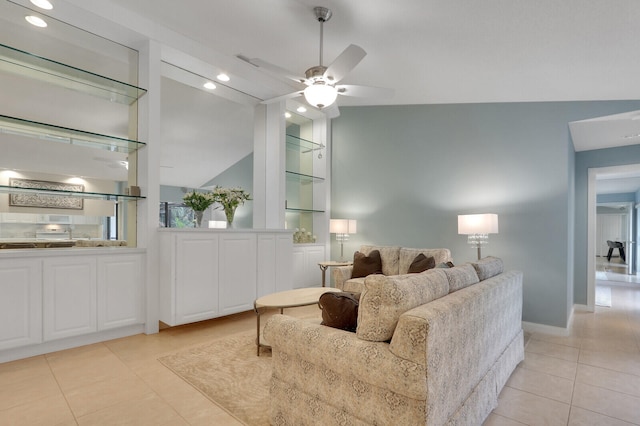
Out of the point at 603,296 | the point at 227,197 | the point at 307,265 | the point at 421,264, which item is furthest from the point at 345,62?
the point at 603,296

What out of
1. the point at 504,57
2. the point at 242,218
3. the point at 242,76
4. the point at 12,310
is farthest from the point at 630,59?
the point at 12,310

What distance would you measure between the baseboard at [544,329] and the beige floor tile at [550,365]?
2.97 feet

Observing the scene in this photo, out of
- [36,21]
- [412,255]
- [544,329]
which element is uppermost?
[36,21]

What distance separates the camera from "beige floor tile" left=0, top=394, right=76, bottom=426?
193 cm

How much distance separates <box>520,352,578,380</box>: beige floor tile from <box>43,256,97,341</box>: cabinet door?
3.98 m

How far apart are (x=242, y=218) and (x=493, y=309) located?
393 cm

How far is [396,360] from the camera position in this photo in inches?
57.2

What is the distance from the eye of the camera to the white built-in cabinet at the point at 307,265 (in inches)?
212

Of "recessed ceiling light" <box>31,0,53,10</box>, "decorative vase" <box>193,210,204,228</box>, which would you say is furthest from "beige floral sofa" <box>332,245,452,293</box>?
"recessed ceiling light" <box>31,0,53,10</box>

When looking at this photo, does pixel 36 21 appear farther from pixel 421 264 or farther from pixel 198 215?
pixel 421 264

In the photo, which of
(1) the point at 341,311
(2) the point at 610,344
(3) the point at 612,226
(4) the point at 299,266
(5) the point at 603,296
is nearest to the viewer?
(1) the point at 341,311

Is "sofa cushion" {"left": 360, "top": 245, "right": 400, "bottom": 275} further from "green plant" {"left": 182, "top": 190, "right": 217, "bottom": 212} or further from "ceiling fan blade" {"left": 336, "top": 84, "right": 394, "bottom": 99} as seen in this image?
"green plant" {"left": 182, "top": 190, "right": 217, "bottom": 212}

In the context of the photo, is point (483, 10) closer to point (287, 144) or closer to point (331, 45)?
point (331, 45)

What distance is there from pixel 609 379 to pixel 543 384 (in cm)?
60
